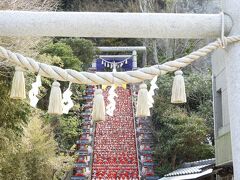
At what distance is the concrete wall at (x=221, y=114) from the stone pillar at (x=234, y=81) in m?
6.28

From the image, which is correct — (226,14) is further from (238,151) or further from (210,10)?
(210,10)

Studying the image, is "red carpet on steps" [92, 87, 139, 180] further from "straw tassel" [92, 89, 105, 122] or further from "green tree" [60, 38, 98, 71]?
"straw tassel" [92, 89, 105, 122]

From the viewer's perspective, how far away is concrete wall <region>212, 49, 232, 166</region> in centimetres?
938

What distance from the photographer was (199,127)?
15648mm

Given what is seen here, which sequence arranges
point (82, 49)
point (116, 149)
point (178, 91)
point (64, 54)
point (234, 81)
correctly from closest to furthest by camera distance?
point (234, 81) < point (178, 91) < point (116, 149) < point (64, 54) < point (82, 49)

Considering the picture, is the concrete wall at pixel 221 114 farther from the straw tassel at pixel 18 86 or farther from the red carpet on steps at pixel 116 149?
the straw tassel at pixel 18 86

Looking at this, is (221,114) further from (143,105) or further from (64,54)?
(64,54)

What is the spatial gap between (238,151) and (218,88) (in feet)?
26.3

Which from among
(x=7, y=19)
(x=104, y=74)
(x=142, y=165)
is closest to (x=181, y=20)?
(x=104, y=74)

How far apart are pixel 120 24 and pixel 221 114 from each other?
8203 millimetres

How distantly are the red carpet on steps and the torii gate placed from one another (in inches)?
400

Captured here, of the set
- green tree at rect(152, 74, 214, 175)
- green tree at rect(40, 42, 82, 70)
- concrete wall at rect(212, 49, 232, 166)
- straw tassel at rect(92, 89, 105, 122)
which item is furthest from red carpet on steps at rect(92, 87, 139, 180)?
straw tassel at rect(92, 89, 105, 122)

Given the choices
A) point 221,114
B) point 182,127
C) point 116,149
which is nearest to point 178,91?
point 221,114

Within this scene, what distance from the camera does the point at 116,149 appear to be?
16516 mm
